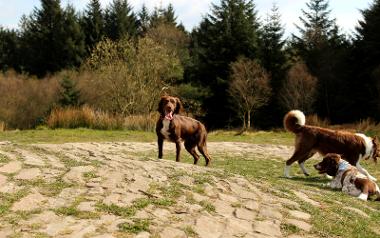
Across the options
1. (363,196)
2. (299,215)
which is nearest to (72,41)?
(363,196)

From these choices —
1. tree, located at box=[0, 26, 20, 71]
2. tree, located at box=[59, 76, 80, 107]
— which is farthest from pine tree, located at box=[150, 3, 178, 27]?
tree, located at box=[59, 76, 80, 107]

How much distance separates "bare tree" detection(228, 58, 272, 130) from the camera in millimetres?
33594

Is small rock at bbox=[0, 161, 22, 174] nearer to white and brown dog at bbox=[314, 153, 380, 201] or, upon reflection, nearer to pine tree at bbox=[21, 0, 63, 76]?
white and brown dog at bbox=[314, 153, 380, 201]

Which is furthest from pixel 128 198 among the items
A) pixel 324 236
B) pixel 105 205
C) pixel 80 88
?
pixel 80 88

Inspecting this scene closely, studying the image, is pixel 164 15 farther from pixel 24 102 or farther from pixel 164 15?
pixel 24 102

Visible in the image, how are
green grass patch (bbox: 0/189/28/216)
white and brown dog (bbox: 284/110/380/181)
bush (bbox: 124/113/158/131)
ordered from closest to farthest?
1. green grass patch (bbox: 0/189/28/216)
2. white and brown dog (bbox: 284/110/380/181)
3. bush (bbox: 124/113/158/131)

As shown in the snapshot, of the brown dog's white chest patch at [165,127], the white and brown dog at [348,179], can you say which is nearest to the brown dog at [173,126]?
the brown dog's white chest patch at [165,127]

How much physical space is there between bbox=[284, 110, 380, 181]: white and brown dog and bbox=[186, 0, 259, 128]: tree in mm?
26572

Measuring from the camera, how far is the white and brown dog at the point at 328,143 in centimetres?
1125

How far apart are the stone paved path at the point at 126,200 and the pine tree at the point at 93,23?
43.6 meters

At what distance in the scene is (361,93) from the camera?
35.3 metres

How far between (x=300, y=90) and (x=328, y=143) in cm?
2248

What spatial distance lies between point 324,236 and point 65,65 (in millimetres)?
44201

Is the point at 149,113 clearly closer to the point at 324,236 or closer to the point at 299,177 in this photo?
the point at 299,177
